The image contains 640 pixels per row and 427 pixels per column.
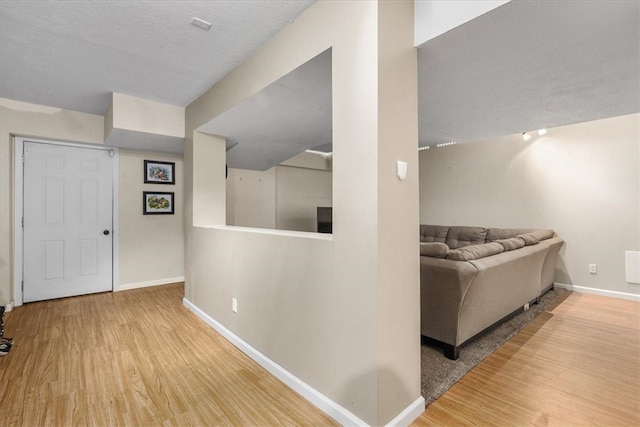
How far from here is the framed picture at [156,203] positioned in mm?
4371

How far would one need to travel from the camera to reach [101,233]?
4.06 m

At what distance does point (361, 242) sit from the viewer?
148cm

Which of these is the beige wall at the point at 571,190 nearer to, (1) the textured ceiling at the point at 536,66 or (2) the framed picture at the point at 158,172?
(1) the textured ceiling at the point at 536,66

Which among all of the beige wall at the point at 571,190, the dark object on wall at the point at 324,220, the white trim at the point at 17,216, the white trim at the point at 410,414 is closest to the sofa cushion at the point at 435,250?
the white trim at the point at 410,414

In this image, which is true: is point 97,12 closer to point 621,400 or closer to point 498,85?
point 498,85

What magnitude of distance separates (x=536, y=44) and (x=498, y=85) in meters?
0.55

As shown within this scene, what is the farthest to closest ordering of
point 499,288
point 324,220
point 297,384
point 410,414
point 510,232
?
point 324,220 < point 510,232 < point 499,288 < point 297,384 < point 410,414

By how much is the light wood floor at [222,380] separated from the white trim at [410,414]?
3cm

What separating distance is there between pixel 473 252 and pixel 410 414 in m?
1.29

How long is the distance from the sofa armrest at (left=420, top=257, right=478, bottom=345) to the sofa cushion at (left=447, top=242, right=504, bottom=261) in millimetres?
49

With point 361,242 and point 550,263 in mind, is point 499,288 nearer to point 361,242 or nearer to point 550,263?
point 361,242

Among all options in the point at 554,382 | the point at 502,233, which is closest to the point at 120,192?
the point at 554,382

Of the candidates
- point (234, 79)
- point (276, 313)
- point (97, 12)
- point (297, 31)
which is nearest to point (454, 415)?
point (276, 313)

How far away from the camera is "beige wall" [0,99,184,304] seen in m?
3.36
